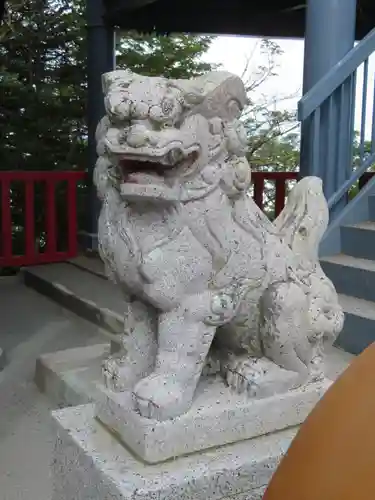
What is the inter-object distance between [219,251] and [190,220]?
0.37 feet

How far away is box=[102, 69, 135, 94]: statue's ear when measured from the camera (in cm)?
139

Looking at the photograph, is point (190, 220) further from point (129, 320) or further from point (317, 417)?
point (317, 417)

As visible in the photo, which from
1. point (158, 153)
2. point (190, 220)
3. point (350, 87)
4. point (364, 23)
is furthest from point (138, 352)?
point (364, 23)

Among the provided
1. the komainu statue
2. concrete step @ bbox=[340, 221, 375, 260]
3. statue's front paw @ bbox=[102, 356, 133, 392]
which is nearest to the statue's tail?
the komainu statue

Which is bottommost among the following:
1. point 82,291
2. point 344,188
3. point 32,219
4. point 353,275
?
point 82,291

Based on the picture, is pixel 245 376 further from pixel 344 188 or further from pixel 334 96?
pixel 334 96

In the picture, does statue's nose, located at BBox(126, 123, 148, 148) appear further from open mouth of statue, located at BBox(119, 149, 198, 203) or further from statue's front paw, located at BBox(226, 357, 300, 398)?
statue's front paw, located at BBox(226, 357, 300, 398)

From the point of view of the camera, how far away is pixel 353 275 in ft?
10.4

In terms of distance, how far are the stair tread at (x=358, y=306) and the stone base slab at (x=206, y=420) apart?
3.83 feet

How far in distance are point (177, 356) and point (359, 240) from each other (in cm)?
215

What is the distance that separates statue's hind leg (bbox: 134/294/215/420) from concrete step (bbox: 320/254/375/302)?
5.83 ft

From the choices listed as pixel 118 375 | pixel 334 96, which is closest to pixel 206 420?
pixel 118 375

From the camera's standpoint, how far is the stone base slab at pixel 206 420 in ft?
4.88

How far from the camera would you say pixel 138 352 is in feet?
5.32
